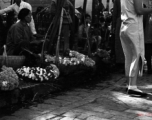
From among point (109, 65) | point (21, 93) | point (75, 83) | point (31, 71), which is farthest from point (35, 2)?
point (21, 93)

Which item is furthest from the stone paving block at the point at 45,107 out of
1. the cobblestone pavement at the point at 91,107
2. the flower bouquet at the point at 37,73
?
the flower bouquet at the point at 37,73

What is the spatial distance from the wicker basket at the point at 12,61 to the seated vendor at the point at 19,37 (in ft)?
0.95

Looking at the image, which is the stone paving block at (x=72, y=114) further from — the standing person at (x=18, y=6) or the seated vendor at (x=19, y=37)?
the standing person at (x=18, y=6)

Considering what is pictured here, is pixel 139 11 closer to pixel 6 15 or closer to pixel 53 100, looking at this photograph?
pixel 53 100

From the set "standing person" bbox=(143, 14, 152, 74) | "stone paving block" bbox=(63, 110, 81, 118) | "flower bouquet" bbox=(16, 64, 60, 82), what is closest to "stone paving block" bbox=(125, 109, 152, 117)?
"stone paving block" bbox=(63, 110, 81, 118)

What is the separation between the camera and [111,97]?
5.27m

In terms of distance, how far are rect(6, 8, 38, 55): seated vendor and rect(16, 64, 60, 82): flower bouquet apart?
566 millimetres

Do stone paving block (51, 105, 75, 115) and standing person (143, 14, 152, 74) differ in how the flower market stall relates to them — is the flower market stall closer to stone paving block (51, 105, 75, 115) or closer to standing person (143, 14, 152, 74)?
stone paving block (51, 105, 75, 115)

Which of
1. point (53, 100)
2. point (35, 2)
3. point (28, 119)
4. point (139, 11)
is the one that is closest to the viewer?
point (28, 119)

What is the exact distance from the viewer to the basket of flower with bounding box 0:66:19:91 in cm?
418

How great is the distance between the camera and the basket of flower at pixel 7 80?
4.18 meters

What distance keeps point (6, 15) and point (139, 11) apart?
392 cm

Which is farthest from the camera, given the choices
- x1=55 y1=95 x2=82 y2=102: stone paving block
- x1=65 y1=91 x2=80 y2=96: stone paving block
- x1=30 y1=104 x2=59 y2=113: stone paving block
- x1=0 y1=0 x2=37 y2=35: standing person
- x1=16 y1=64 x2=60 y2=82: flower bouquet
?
x1=0 y1=0 x2=37 y2=35: standing person

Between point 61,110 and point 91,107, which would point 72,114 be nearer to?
point 61,110
